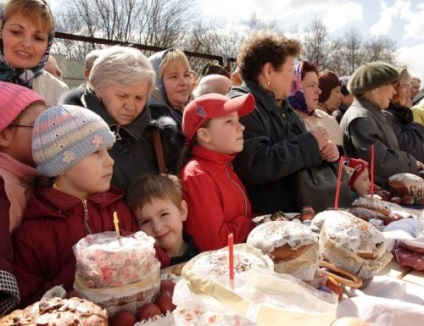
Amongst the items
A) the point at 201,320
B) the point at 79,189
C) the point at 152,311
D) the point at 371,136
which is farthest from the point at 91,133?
the point at 371,136

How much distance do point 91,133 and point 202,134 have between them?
68cm

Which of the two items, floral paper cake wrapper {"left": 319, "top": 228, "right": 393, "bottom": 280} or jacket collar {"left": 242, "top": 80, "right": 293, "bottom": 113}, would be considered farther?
jacket collar {"left": 242, "top": 80, "right": 293, "bottom": 113}

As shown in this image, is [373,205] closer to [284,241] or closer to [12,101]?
[284,241]

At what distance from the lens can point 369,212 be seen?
2.13 m

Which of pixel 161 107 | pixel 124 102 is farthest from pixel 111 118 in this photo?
pixel 161 107

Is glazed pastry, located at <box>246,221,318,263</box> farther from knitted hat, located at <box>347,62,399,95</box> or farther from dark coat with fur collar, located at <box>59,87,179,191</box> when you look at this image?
knitted hat, located at <box>347,62,399,95</box>

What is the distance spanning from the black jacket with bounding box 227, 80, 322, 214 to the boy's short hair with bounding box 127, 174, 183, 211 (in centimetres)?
52

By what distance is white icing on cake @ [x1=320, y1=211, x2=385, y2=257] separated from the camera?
138 centimetres

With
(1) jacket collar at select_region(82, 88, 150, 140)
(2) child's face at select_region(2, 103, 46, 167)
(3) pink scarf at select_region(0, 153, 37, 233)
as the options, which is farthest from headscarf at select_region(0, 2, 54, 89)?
(3) pink scarf at select_region(0, 153, 37, 233)

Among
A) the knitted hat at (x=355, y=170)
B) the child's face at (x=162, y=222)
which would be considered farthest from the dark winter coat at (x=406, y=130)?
the child's face at (x=162, y=222)

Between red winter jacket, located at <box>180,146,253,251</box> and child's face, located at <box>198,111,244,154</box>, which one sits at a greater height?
child's face, located at <box>198,111,244,154</box>

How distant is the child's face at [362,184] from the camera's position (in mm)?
2531

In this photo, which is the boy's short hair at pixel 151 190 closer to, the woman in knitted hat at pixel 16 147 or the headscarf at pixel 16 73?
the woman in knitted hat at pixel 16 147

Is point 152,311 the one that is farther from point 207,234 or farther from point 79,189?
point 207,234
